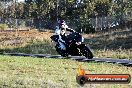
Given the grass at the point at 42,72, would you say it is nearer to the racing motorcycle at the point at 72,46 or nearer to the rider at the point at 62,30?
the racing motorcycle at the point at 72,46

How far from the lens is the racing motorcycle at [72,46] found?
6430mm

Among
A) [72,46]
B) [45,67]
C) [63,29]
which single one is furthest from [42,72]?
[63,29]

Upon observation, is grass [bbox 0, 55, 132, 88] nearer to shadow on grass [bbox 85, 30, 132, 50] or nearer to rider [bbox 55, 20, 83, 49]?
shadow on grass [bbox 85, 30, 132, 50]

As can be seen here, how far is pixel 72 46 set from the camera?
21.3ft

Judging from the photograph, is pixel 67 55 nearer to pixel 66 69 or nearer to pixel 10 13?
A: pixel 66 69

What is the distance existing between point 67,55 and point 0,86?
13.3m

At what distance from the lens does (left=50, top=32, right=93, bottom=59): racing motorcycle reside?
21.1 feet

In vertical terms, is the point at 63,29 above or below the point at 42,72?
above

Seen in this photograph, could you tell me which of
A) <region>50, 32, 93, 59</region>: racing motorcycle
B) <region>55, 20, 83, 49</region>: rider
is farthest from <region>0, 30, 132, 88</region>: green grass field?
<region>55, 20, 83, 49</region>: rider

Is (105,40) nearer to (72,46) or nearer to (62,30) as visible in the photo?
(72,46)

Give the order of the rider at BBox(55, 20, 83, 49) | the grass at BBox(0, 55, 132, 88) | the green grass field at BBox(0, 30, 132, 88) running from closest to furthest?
the rider at BBox(55, 20, 83, 49), the green grass field at BBox(0, 30, 132, 88), the grass at BBox(0, 55, 132, 88)

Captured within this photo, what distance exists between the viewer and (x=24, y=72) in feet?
87.3

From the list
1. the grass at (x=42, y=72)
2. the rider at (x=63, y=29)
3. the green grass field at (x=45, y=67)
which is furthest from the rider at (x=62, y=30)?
the grass at (x=42, y=72)

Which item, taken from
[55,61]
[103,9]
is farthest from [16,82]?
[103,9]
